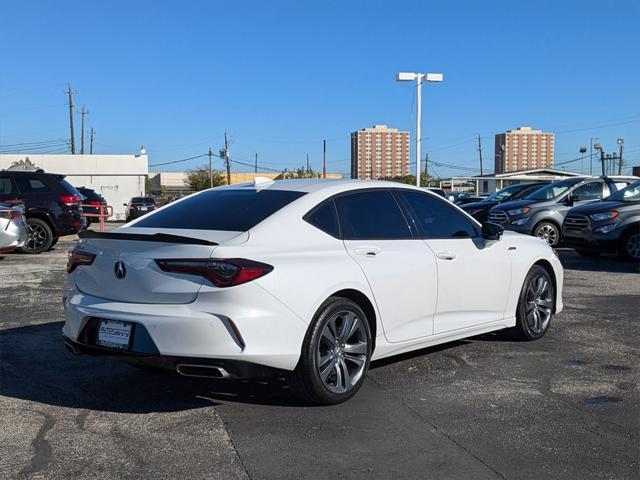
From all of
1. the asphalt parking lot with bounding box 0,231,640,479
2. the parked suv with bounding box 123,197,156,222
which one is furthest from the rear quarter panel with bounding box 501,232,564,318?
the parked suv with bounding box 123,197,156,222

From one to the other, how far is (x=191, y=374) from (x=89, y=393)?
1.18 meters

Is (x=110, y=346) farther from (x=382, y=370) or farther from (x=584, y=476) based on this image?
(x=584, y=476)

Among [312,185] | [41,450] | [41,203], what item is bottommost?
[41,450]

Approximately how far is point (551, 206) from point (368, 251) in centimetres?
1265

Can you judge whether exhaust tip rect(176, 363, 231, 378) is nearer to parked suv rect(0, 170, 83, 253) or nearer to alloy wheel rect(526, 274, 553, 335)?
alloy wheel rect(526, 274, 553, 335)

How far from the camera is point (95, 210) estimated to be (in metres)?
27.6

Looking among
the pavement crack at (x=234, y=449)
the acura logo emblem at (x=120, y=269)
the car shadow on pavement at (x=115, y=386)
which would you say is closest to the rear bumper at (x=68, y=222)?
the car shadow on pavement at (x=115, y=386)

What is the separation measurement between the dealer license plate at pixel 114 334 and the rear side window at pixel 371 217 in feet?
5.29

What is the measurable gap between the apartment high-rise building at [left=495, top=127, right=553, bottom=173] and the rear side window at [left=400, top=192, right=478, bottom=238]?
11127 centimetres

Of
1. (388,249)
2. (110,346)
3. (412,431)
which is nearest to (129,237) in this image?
(110,346)

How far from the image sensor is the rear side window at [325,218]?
4.88 metres

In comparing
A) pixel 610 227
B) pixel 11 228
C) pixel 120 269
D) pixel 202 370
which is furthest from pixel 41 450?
pixel 610 227

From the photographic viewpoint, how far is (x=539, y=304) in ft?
22.1

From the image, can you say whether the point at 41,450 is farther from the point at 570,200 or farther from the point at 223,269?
the point at 570,200
